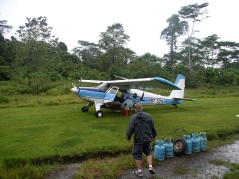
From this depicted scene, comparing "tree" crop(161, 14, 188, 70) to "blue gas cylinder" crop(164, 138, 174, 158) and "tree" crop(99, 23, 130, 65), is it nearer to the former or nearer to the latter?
"tree" crop(99, 23, 130, 65)

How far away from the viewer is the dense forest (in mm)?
27594

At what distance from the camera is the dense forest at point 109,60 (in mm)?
27594

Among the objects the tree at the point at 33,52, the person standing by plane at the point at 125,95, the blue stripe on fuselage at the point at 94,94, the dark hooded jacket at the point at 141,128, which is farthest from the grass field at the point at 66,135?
the tree at the point at 33,52

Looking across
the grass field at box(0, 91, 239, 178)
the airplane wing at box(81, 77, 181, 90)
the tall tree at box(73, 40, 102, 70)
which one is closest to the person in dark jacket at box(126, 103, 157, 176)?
the grass field at box(0, 91, 239, 178)

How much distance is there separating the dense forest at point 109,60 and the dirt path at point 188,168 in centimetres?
1736

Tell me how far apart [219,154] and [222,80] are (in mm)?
28110

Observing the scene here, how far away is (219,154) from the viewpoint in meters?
6.70

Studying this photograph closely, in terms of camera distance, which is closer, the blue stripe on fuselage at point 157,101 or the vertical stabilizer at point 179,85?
the blue stripe on fuselage at point 157,101

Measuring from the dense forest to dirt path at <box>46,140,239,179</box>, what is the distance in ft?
57.0

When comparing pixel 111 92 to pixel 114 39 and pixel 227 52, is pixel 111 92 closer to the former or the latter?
pixel 114 39

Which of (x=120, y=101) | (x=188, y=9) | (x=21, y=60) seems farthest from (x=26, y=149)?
(x=188, y=9)

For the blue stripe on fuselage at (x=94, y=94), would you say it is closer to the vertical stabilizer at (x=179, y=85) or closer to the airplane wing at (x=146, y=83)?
the airplane wing at (x=146, y=83)

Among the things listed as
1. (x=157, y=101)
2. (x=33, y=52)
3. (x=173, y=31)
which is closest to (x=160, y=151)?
(x=157, y=101)

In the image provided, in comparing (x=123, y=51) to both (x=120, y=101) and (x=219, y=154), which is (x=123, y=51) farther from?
(x=219, y=154)
